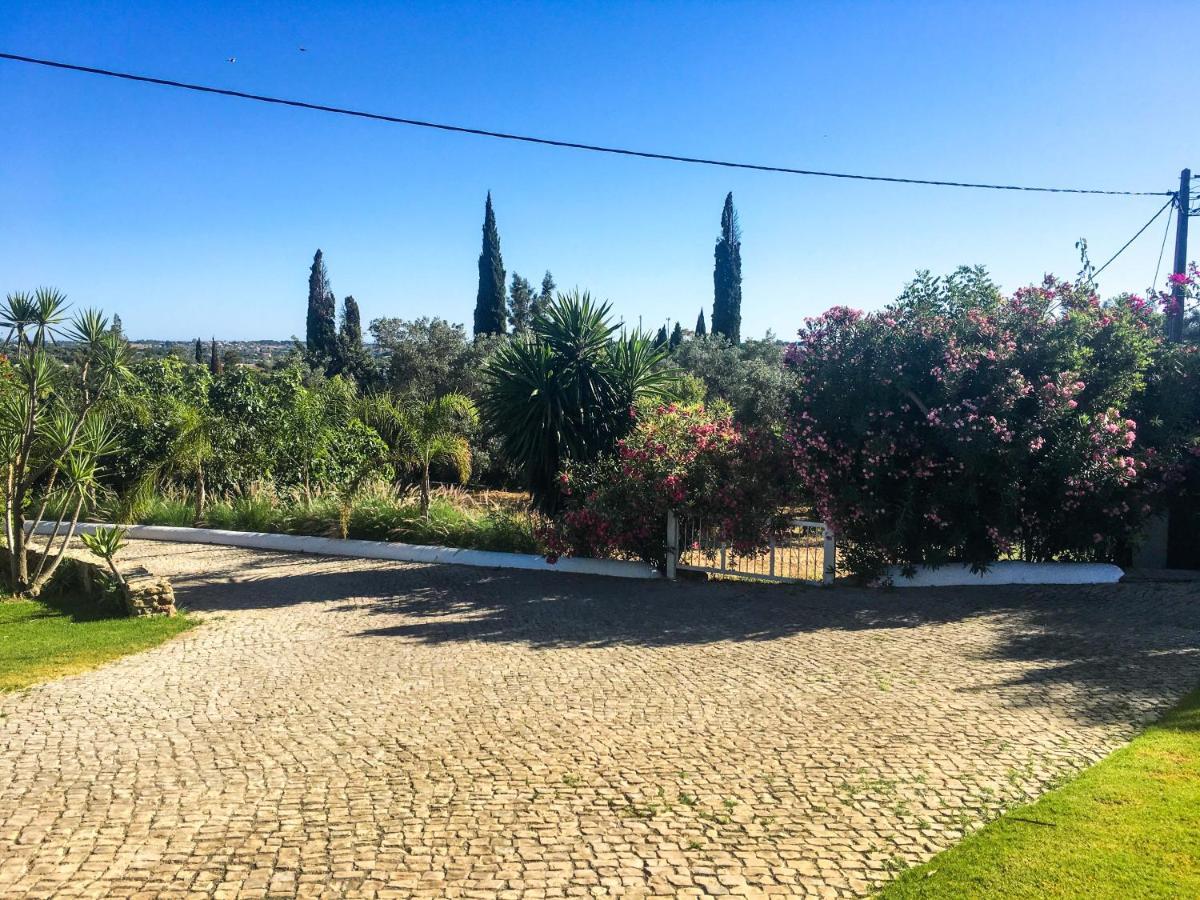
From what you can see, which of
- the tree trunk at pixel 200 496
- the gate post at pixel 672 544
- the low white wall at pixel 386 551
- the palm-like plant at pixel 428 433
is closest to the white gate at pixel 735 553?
the gate post at pixel 672 544

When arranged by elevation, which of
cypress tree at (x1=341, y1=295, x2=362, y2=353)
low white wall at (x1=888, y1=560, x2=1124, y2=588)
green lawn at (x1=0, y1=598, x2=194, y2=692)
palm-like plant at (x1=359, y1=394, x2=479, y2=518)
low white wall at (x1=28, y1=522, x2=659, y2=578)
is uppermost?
cypress tree at (x1=341, y1=295, x2=362, y2=353)

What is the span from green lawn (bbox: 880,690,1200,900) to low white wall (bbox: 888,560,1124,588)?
5.41 metres

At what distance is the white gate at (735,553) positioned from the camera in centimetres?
1005

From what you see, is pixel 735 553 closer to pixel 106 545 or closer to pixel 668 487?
pixel 668 487

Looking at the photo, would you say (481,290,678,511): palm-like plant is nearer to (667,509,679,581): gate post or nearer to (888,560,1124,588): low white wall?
(667,509,679,581): gate post

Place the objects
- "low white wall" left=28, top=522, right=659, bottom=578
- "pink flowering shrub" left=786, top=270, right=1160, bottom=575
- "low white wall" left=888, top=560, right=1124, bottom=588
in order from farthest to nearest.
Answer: "low white wall" left=28, top=522, right=659, bottom=578 < "low white wall" left=888, top=560, right=1124, bottom=588 < "pink flowering shrub" left=786, top=270, right=1160, bottom=575

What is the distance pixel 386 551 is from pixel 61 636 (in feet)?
16.2

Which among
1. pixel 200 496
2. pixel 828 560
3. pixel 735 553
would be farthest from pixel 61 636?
pixel 828 560

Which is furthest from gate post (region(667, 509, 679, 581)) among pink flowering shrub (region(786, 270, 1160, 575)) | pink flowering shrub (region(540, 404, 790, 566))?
pink flowering shrub (region(786, 270, 1160, 575))

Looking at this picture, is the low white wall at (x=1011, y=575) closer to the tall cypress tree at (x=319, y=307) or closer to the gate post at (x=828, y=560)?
the gate post at (x=828, y=560)

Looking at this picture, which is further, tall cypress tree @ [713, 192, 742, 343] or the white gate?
tall cypress tree @ [713, 192, 742, 343]

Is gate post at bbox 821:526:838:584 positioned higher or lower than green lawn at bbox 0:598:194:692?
higher

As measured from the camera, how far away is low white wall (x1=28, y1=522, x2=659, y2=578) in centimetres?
1116

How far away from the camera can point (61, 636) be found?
8.03m
